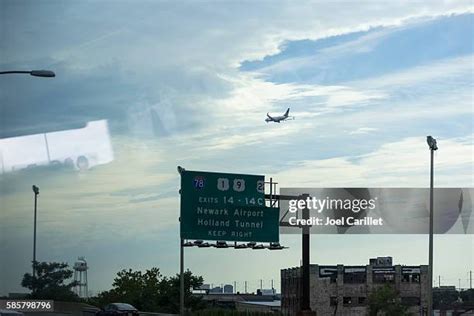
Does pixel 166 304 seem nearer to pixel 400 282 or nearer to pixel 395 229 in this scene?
pixel 395 229

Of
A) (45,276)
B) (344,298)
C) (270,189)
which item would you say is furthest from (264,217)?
(344,298)

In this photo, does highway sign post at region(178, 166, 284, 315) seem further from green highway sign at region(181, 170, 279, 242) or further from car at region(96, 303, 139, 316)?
car at region(96, 303, 139, 316)

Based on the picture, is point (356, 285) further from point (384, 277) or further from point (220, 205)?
point (220, 205)

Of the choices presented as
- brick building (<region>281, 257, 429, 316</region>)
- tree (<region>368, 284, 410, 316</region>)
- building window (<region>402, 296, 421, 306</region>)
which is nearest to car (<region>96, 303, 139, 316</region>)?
tree (<region>368, 284, 410, 316</region>)

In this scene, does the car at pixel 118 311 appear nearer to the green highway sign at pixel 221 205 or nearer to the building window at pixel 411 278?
the green highway sign at pixel 221 205

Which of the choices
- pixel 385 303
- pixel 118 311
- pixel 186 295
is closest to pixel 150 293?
pixel 186 295
